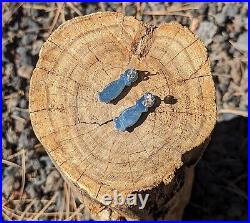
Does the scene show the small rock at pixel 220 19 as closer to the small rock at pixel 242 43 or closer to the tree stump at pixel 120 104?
the small rock at pixel 242 43

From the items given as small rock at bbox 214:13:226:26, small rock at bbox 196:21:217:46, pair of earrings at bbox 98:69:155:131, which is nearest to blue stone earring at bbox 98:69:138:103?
pair of earrings at bbox 98:69:155:131

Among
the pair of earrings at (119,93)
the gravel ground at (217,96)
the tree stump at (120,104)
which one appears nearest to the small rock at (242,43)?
the gravel ground at (217,96)

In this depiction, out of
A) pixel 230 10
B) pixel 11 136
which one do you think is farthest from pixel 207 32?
pixel 11 136

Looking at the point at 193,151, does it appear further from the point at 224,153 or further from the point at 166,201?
the point at 224,153

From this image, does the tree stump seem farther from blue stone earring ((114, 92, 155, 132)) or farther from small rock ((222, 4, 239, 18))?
small rock ((222, 4, 239, 18))

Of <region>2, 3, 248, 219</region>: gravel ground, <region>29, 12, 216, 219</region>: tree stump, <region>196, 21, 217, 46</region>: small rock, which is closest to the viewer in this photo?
<region>29, 12, 216, 219</region>: tree stump

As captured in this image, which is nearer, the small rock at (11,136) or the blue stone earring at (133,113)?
the blue stone earring at (133,113)

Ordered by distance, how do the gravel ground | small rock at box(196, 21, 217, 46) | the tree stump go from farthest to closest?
small rock at box(196, 21, 217, 46), the gravel ground, the tree stump
